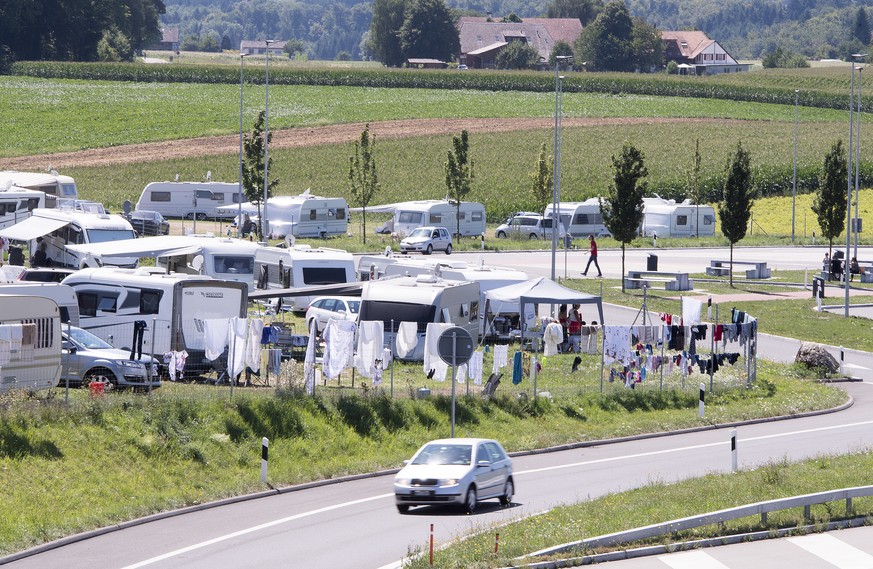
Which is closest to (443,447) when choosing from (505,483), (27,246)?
(505,483)

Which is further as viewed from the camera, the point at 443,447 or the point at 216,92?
the point at 216,92

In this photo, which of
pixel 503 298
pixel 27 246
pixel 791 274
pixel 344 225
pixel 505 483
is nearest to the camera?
pixel 505 483

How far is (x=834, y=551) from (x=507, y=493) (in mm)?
5502

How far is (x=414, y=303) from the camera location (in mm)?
32688

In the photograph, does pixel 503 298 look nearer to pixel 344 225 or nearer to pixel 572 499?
pixel 572 499

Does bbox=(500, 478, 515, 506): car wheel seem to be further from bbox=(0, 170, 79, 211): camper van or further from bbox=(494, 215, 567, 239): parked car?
bbox=(494, 215, 567, 239): parked car

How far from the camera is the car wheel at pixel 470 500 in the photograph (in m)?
19.7

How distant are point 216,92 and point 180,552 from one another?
10991 centimetres

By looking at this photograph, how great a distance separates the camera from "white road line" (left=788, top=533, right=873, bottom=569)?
16.2 metres

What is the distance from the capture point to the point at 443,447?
67.3ft

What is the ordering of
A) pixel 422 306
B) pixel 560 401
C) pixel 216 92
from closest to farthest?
pixel 560 401
pixel 422 306
pixel 216 92

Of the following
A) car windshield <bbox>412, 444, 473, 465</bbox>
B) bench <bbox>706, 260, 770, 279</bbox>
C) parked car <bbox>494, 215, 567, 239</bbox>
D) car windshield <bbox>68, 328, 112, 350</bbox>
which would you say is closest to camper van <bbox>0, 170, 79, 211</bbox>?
parked car <bbox>494, 215, 567, 239</bbox>

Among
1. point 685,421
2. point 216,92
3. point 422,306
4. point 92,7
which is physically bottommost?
point 685,421

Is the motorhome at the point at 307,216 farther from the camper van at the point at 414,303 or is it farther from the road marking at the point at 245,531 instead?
the road marking at the point at 245,531
